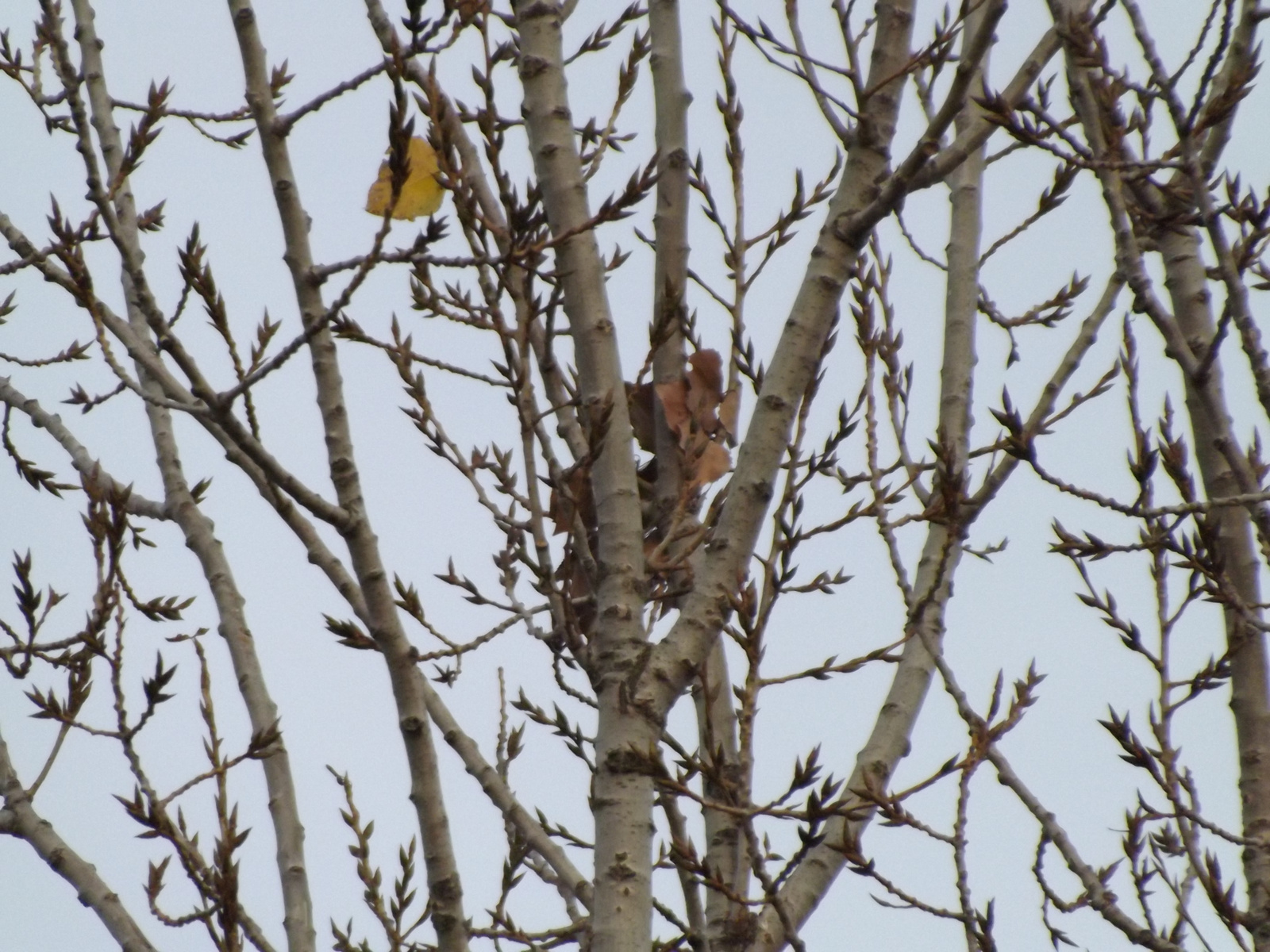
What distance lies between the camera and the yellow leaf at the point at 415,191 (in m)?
2.00

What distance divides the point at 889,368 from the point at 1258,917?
1.29 metres

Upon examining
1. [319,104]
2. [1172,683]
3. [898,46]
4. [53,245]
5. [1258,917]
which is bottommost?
[1258,917]

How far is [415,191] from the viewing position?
2.10 meters

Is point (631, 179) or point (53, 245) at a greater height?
point (631, 179)

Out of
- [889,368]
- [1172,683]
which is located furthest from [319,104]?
[1172,683]

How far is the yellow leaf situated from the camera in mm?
1999

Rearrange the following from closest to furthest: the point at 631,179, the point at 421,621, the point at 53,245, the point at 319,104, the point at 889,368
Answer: the point at 53,245 → the point at 631,179 → the point at 319,104 → the point at 421,621 → the point at 889,368

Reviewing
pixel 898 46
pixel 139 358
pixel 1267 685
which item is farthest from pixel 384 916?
pixel 898 46

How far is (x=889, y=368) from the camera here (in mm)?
2754

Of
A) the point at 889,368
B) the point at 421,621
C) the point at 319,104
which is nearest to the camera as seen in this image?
the point at 319,104

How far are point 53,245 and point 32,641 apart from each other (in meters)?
0.74

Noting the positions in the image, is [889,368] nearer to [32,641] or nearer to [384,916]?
[384,916]

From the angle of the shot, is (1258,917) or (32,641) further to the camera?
(32,641)

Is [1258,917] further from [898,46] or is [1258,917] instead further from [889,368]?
[898,46]
